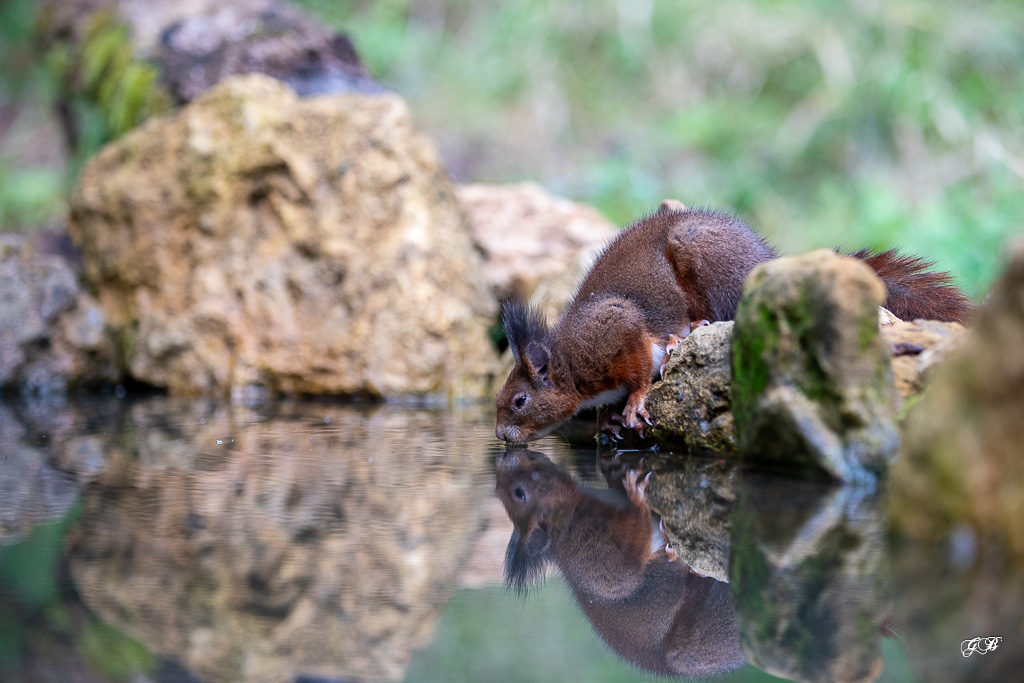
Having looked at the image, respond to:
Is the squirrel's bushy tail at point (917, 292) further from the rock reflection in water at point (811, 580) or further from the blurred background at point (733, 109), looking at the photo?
the blurred background at point (733, 109)

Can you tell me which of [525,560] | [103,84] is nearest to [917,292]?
[525,560]

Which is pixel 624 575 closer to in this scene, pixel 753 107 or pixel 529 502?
pixel 529 502

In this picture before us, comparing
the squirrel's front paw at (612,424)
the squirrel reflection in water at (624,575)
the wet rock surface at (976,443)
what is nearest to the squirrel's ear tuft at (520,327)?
the squirrel's front paw at (612,424)

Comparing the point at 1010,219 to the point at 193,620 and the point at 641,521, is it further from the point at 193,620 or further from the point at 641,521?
the point at 193,620

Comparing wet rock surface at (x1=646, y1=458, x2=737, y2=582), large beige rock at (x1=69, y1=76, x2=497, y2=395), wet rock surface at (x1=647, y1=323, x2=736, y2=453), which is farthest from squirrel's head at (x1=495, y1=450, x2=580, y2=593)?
large beige rock at (x1=69, y1=76, x2=497, y2=395)

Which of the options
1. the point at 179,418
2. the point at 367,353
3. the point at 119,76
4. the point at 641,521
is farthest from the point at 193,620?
the point at 119,76

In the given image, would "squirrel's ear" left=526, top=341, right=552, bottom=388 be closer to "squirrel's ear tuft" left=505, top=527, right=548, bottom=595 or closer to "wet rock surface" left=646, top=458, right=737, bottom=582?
"wet rock surface" left=646, top=458, right=737, bottom=582
